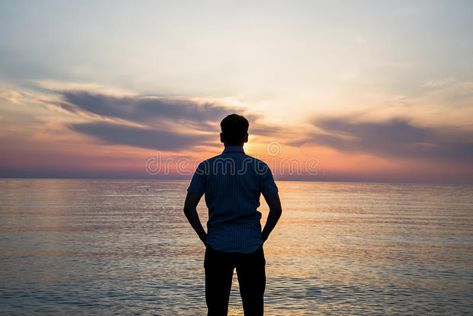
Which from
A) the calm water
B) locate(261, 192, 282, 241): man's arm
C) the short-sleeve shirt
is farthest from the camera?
the calm water

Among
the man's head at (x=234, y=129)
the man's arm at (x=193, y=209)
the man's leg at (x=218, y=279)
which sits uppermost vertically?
the man's head at (x=234, y=129)

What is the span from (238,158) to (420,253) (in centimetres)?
2241

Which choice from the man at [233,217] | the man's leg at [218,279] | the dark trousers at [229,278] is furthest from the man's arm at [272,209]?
the man's leg at [218,279]

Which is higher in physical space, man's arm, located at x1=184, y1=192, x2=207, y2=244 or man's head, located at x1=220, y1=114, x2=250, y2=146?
man's head, located at x1=220, y1=114, x2=250, y2=146

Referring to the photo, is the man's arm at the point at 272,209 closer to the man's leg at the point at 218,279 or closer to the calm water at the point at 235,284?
the man's leg at the point at 218,279

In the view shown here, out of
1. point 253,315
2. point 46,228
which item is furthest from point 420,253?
point 46,228

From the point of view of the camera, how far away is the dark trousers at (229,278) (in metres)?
4.51

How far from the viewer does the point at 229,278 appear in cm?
458

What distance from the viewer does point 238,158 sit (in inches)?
179

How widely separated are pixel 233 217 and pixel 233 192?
24 centimetres

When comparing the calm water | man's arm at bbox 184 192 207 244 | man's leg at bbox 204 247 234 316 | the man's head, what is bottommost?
the calm water

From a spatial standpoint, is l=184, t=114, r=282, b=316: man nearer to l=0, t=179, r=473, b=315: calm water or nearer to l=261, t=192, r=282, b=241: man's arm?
l=261, t=192, r=282, b=241: man's arm

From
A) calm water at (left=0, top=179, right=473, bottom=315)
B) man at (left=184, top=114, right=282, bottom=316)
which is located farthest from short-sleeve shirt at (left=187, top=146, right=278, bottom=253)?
calm water at (left=0, top=179, right=473, bottom=315)

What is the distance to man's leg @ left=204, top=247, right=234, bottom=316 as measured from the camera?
4.52m
